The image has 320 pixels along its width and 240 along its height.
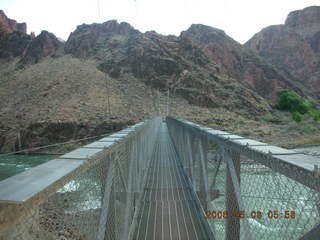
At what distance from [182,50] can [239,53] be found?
23508mm

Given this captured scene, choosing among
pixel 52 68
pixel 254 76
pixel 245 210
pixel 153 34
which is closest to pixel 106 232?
pixel 245 210

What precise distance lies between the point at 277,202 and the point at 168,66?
43431 millimetres

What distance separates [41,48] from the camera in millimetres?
56125

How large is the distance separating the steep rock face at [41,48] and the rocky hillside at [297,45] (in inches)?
2275

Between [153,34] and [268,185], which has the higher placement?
[153,34]

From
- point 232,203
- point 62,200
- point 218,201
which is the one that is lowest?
point 218,201

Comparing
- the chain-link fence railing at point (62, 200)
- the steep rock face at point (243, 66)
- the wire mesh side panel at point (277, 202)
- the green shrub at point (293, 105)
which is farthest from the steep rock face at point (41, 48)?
the wire mesh side panel at point (277, 202)

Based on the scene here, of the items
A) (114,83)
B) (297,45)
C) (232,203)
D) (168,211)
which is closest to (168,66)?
(114,83)

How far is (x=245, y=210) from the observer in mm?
1748

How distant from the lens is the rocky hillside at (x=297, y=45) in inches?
2746

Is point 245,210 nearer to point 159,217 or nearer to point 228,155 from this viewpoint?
point 228,155

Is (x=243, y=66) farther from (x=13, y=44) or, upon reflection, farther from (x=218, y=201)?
(x=218, y=201)
